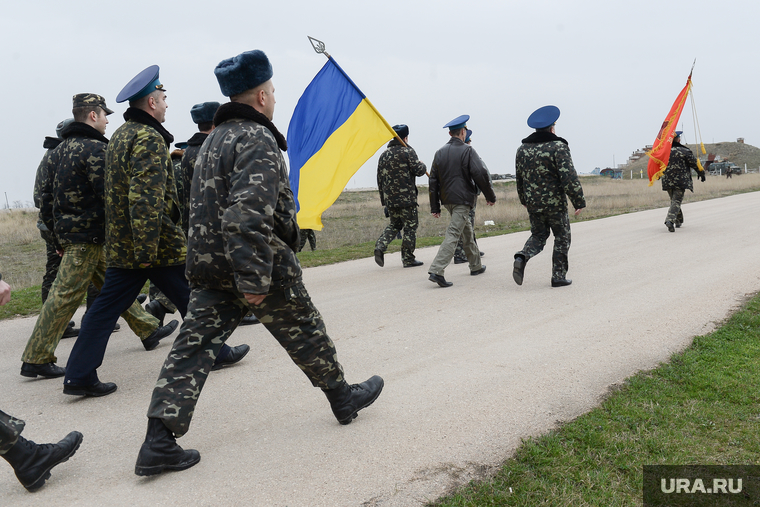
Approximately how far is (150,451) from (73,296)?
2304 millimetres

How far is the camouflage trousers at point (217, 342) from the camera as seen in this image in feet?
10.1

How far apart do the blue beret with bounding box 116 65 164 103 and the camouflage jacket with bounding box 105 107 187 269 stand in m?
0.11

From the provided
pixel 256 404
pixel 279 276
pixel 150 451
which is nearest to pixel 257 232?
pixel 279 276

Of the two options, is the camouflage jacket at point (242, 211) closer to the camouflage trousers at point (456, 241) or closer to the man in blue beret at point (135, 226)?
the man in blue beret at point (135, 226)

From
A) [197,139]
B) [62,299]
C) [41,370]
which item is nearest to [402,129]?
[197,139]

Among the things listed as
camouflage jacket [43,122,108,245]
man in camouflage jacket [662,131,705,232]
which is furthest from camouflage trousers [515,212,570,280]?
man in camouflage jacket [662,131,705,232]

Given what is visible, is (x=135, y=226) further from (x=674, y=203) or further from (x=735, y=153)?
(x=735, y=153)

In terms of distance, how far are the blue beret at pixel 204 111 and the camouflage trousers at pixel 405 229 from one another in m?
3.92

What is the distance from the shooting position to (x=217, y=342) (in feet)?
10.7

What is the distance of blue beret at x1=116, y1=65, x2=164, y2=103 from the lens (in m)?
4.45

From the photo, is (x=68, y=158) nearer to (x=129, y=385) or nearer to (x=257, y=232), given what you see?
(x=129, y=385)

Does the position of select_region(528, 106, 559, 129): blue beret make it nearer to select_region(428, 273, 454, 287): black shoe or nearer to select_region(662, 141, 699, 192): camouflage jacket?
select_region(428, 273, 454, 287): black shoe

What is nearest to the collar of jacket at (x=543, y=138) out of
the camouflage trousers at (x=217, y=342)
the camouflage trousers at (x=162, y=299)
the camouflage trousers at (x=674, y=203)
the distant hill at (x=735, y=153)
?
the camouflage trousers at (x=162, y=299)

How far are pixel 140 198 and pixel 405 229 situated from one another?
227 inches
